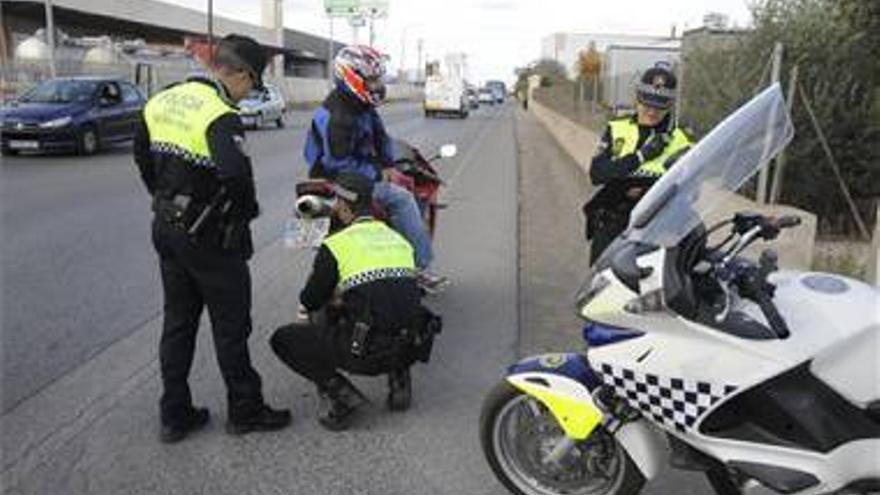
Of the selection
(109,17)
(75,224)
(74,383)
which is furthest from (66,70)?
(74,383)

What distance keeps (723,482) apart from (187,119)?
2.69 m

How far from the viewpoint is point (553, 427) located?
14.6 feet

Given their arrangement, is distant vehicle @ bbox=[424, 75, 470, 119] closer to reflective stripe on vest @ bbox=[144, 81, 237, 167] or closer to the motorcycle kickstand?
reflective stripe on vest @ bbox=[144, 81, 237, 167]

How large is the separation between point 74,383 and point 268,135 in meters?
25.7

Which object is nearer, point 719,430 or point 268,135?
point 719,430

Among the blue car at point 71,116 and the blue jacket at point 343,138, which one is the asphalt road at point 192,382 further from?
the blue car at point 71,116

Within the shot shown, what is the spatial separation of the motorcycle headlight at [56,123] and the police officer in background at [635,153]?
16.3m

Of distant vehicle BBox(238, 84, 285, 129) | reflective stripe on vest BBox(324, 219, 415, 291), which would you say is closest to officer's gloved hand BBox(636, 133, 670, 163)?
reflective stripe on vest BBox(324, 219, 415, 291)

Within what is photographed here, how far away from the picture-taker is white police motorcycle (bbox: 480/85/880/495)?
3.60 m

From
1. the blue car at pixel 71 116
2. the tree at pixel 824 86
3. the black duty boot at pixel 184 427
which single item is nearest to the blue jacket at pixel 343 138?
the black duty boot at pixel 184 427

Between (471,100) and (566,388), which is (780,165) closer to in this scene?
(566,388)

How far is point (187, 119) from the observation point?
4820 millimetres

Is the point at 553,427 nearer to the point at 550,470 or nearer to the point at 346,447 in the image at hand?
the point at 550,470

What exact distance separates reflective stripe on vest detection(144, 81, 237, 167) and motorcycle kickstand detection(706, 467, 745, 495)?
248 cm
